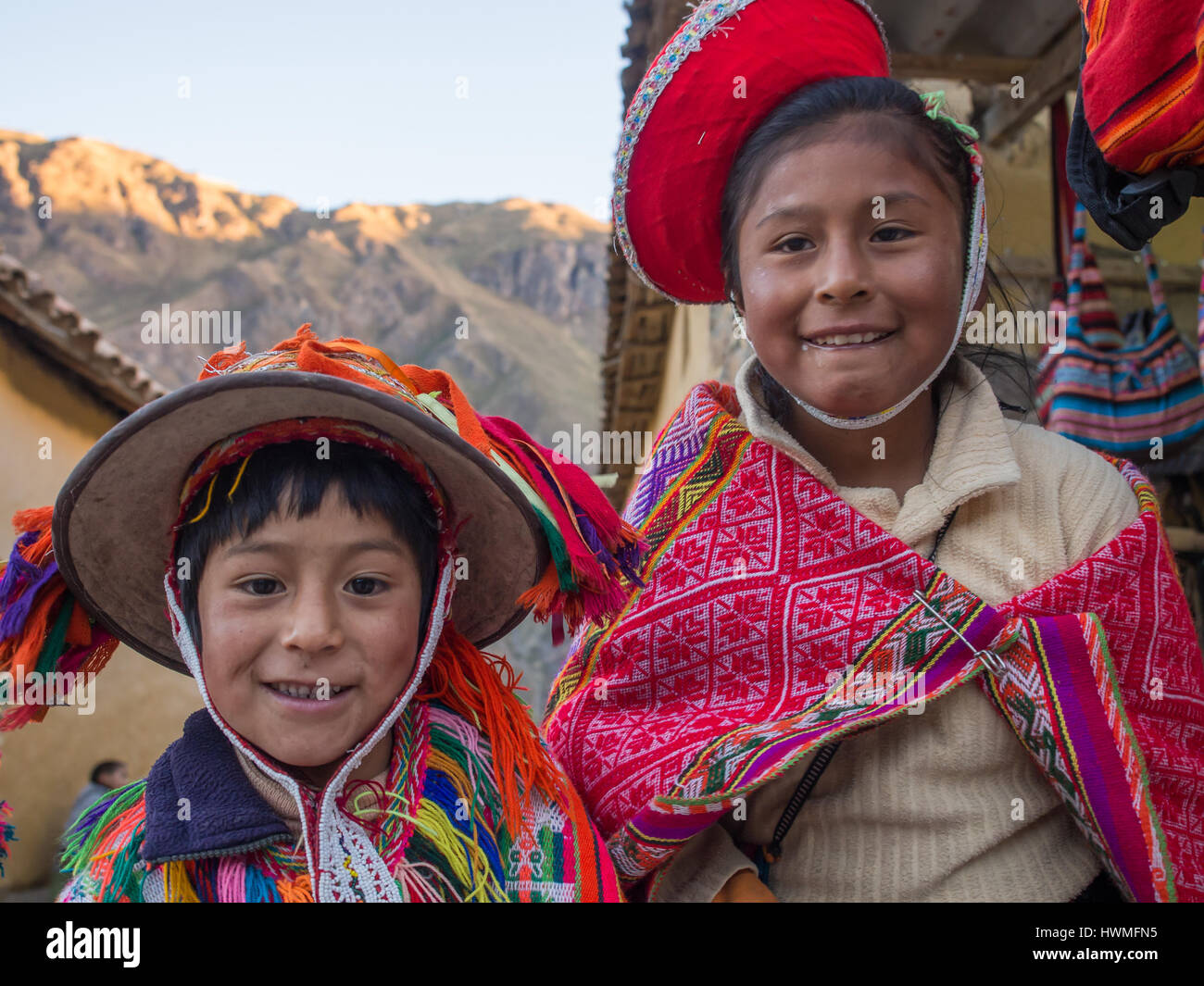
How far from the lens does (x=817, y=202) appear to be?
1972 mm

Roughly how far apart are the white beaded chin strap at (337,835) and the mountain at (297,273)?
4971cm

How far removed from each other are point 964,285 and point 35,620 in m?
1.74

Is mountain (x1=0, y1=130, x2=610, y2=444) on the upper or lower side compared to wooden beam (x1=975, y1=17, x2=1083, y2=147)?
upper

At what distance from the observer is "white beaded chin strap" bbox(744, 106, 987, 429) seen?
2035 millimetres

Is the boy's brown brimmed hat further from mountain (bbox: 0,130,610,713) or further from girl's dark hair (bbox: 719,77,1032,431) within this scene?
mountain (bbox: 0,130,610,713)

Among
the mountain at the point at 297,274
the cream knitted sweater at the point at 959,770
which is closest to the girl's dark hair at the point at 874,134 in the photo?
the cream knitted sweater at the point at 959,770

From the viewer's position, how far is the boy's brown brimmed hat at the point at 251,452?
1676mm

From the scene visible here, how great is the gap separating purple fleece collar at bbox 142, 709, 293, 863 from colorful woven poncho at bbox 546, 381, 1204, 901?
63 centimetres

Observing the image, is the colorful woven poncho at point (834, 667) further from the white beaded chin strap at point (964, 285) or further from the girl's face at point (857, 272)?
the girl's face at point (857, 272)

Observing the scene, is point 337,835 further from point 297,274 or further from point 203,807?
point 297,274

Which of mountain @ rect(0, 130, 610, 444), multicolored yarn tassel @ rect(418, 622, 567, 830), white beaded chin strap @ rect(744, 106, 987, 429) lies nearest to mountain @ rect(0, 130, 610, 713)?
mountain @ rect(0, 130, 610, 444)

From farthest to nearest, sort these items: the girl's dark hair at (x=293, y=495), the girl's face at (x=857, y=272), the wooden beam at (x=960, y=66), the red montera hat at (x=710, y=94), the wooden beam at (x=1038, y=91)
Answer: the wooden beam at (x=960, y=66) → the wooden beam at (x=1038, y=91) → the red montera hat at (x=710, y=94) → the girl's face at (x=857, y=272) → the girl's dark hair at (x=293, y=495)

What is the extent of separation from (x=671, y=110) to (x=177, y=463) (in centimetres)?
122

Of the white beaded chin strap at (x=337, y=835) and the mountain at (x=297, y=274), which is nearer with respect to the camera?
the white beaded chin strap at (x=337, y=835)
